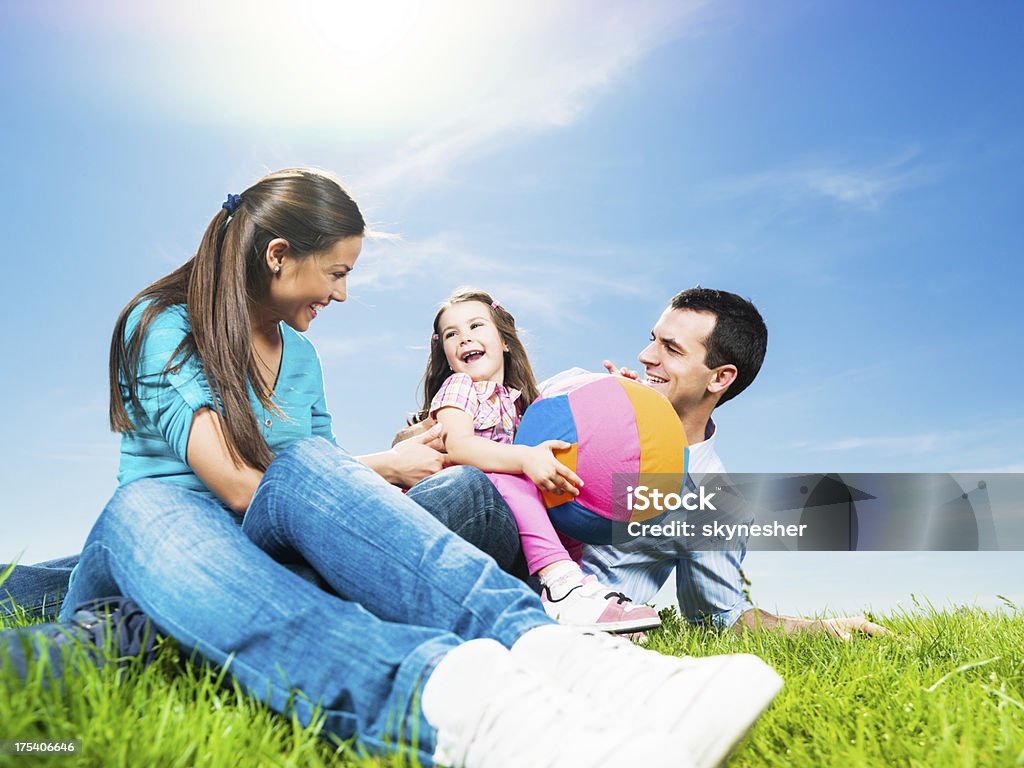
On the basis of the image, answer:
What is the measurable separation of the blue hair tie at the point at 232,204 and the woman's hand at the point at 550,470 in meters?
1.40

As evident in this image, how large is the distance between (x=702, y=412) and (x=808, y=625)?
1072 millimetres

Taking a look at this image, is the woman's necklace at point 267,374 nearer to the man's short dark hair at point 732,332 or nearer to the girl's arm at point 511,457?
the girl's arm at point 511,457

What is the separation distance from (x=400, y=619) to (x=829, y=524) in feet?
9.40

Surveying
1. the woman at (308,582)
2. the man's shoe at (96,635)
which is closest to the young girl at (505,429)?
the woman at (308,582)

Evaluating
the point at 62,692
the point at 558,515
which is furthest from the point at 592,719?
the point at 558,515

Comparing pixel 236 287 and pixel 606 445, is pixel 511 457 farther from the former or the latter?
pixel 236 287

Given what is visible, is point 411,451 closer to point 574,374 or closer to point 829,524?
point 574,374

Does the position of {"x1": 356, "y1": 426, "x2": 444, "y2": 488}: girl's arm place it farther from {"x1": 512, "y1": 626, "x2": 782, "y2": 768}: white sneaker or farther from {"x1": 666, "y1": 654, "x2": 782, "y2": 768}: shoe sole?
{"x1": 666, "y1": 654, "x2": 782, "y2": 768}: shoe sole

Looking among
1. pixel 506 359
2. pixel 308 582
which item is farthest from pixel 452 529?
pixel 506 359

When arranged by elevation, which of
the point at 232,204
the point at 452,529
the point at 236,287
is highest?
the point at 232,204

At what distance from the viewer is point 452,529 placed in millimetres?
2770

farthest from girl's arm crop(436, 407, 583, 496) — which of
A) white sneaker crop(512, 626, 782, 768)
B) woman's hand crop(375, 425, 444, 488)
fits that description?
white sneaker crop(512, 626, 782, 768)

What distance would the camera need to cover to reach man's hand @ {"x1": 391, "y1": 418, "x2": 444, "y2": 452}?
3.56 meters

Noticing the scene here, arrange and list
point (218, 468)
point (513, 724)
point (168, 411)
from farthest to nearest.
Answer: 1. point (168, 411)
2. point (218, 468)
3. point (513, 724)
